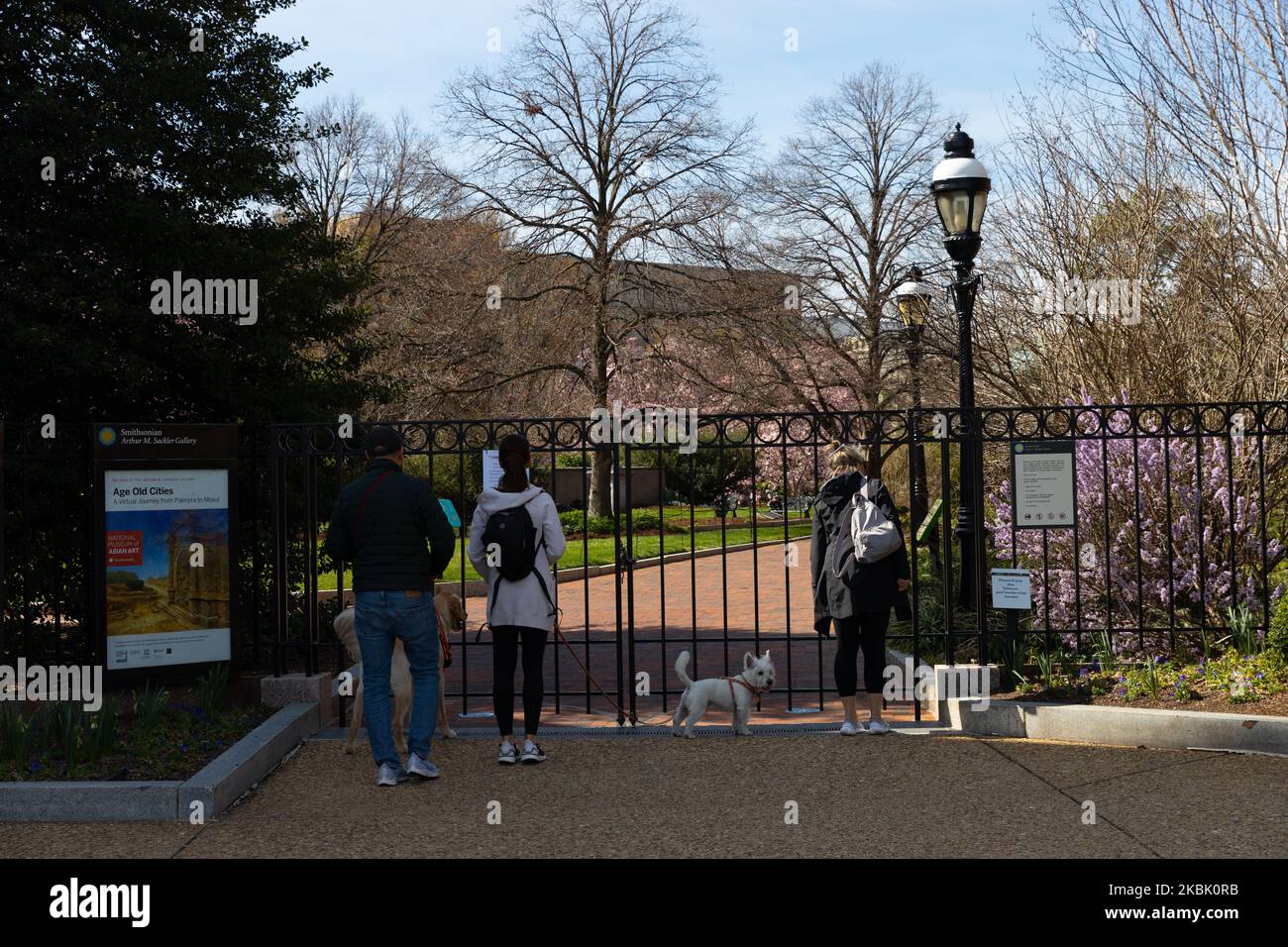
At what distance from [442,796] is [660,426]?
8.81 feet

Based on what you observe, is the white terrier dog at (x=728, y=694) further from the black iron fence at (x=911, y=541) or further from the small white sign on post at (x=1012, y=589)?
the small white sign on post at (x=1012, y=589)

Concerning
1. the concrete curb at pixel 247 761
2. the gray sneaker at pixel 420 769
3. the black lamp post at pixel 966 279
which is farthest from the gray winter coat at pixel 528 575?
the black lamp post at pixel 966 279

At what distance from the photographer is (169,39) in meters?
10.4

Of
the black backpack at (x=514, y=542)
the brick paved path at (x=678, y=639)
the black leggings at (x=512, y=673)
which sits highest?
the black backpack at (x=514, y=542)

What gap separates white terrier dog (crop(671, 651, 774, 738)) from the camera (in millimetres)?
7445

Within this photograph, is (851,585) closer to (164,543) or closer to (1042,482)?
(1042,482)

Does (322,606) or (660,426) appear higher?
(660,426)

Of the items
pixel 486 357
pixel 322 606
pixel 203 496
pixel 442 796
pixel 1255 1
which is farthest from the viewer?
pixel 486 357

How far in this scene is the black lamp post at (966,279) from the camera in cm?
806

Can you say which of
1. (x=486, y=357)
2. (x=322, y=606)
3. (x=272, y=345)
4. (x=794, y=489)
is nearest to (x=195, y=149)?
(x=272, y=345)

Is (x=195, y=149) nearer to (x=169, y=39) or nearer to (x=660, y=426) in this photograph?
(x=169, y=39)

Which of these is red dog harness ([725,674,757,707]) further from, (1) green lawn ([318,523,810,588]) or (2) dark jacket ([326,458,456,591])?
(1) green lawn ([318,523,810,588])

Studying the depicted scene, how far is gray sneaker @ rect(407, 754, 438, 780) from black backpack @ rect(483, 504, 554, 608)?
40.9 inches

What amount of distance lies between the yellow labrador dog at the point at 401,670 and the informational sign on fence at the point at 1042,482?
12.3 feet
